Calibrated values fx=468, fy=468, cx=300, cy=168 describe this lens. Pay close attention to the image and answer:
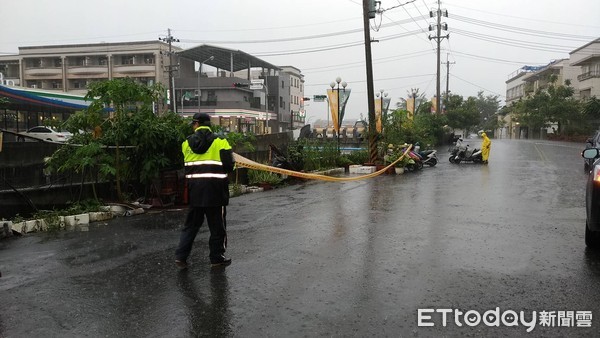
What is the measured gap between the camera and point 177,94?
63938mm

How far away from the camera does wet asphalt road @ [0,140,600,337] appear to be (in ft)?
13.1

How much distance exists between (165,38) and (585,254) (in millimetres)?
50449

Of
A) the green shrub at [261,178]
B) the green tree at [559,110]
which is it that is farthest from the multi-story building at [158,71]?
the green shrub at [261,178]

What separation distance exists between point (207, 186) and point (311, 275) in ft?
5.23

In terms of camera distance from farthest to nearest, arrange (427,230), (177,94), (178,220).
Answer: (177,94) → (178,220) → (427,230)

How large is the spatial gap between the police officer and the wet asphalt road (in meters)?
0.28

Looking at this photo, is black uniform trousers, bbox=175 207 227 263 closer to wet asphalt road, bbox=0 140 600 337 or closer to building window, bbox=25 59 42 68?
wet asphalt road, bbox=0 140 600 337

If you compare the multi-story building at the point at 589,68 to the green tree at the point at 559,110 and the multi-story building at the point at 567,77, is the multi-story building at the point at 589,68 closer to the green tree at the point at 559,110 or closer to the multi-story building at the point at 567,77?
the multi-story building at the point at 567,77

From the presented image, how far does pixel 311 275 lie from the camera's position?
17.2ft

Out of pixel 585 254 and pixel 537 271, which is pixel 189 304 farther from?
pixel 585 254

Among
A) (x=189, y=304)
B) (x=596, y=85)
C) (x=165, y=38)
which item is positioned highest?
(x=165, y=38)

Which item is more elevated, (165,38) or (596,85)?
(165,38)

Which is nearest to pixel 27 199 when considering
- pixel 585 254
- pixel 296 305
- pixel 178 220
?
pixel 178 220

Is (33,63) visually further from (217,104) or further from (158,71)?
(217,104)
